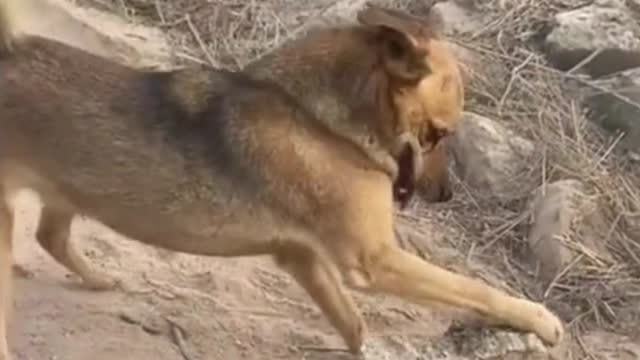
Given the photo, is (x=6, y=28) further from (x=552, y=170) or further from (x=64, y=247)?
(x=552, y=170)

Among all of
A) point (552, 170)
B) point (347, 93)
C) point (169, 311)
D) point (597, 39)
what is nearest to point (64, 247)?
point (169, 311)

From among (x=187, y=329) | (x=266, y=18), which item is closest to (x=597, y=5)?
(x=266, y=18)

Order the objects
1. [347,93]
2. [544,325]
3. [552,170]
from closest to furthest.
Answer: [347,93] < [544,325] < [552,170]

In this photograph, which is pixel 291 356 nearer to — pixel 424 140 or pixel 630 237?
pixel 424 140

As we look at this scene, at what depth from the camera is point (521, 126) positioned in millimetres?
6383

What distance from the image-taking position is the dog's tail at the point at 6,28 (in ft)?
15.1

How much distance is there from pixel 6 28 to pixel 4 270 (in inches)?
31.4

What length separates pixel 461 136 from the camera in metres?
6.25

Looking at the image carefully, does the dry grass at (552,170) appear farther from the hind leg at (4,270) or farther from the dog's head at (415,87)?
the hind leg at (4,270)

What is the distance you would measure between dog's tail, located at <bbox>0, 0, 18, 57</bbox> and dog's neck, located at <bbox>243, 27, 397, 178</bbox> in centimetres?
80

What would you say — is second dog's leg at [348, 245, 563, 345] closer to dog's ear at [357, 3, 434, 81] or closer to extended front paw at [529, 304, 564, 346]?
extended front paw at [529, 304, 564, 346]

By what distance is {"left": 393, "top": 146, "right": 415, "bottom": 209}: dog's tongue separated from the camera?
189 inches

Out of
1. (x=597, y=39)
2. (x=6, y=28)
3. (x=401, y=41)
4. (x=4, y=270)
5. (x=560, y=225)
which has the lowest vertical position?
(x=560, y=225)

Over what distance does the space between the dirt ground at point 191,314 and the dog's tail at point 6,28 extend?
2.18 feet
